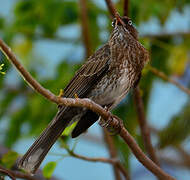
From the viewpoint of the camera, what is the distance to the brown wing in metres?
4.09

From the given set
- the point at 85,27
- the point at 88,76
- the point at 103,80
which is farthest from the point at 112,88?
the point at 85,27

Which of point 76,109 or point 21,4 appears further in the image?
point 21,4

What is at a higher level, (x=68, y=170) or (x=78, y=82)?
(x=78, y=82)

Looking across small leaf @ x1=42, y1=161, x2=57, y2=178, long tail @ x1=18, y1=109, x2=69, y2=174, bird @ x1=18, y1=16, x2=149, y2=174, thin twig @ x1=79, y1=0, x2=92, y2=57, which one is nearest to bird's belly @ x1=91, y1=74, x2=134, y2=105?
bird @ x1=18, y1=16, x2=149, y2=174

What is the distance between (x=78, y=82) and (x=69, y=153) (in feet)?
1.70

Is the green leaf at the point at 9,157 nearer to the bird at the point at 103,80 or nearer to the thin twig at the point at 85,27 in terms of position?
the bird at the point at 103,80

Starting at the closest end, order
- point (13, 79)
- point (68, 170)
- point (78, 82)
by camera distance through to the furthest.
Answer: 1. point (78, 82)
2. point (13, 79)
3. point (68, 170)

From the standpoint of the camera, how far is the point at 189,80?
5.79 metres

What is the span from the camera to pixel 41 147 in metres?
3.95

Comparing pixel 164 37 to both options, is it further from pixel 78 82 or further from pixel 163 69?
pixel 78 82

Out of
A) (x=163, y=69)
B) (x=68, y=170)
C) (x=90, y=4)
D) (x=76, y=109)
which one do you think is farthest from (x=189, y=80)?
(x=68, y=170)

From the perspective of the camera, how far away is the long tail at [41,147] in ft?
12.5

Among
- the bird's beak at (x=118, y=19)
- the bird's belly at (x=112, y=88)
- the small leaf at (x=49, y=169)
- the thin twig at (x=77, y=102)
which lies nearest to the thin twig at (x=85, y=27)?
the bird's beak at (x=118, y=19)

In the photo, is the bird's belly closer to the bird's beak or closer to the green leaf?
the bird's beak
